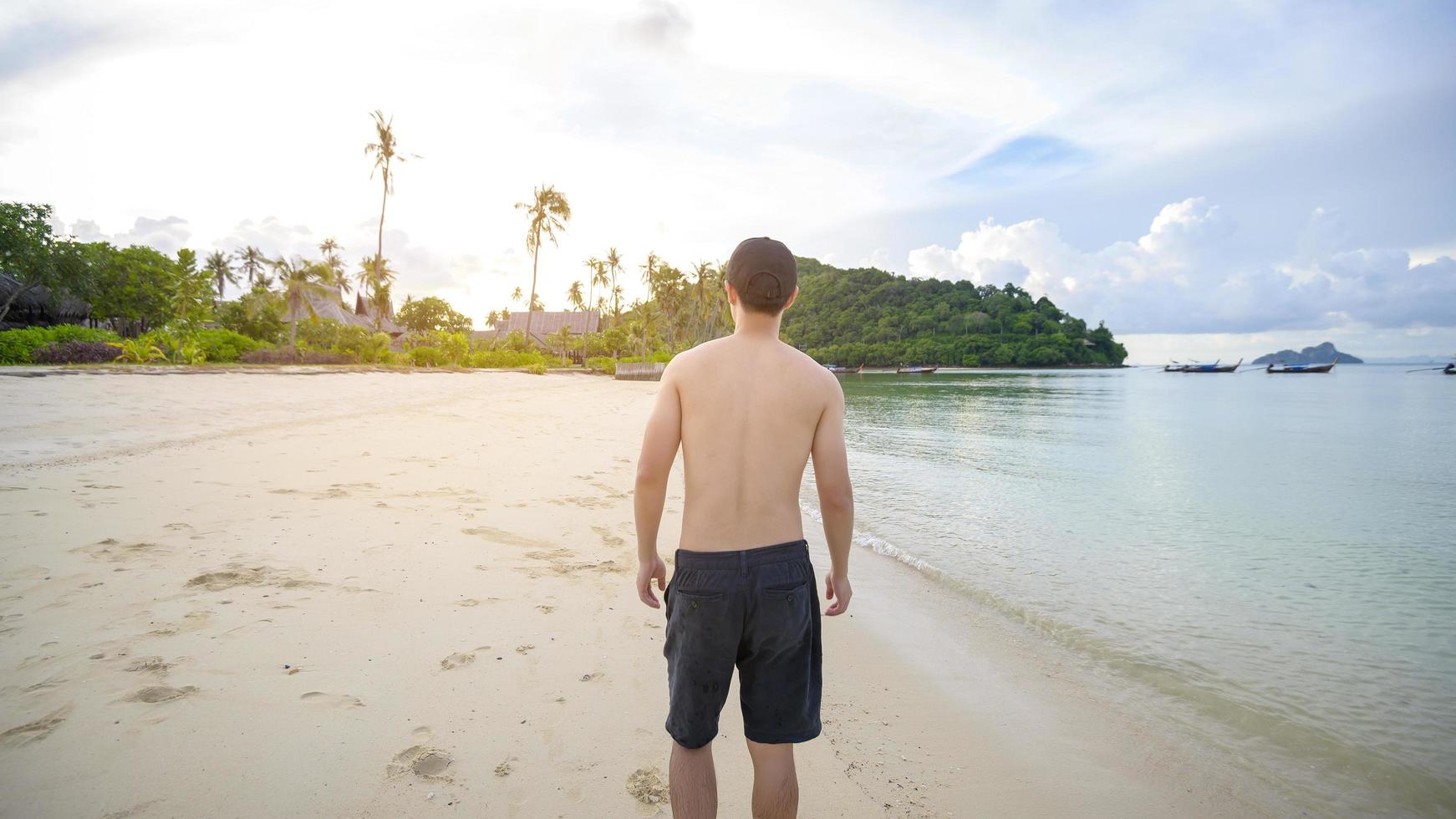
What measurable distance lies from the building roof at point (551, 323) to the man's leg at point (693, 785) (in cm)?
6994

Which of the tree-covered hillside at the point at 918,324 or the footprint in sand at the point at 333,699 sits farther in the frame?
the tree-covered hillside at the point at 918,324

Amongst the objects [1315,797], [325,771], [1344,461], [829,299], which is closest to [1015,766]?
[1315,797]

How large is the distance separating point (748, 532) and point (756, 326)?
0.66 metres

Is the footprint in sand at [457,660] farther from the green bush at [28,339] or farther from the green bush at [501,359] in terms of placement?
the green bush at [501,359]

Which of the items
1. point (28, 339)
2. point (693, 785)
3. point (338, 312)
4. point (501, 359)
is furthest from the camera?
point (338, 312)

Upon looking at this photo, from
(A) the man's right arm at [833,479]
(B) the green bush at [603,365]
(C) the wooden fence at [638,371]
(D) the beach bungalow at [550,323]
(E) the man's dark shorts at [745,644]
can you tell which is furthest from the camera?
(D) the beach bungalow at [550,323]

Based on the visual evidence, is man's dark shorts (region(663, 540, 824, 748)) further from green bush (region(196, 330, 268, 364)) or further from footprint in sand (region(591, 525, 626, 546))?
green bush (region(196, 330, 268, 364))

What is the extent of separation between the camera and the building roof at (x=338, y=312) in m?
35.3

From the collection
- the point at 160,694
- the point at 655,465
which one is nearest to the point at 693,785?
the point at 655,465

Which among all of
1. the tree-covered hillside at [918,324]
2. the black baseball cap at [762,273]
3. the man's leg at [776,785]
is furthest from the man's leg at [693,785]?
the tree-covered hillside at [918,324]

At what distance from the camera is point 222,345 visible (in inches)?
927

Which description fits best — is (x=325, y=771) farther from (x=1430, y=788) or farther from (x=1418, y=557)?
Answer: (x=1418, y=557)

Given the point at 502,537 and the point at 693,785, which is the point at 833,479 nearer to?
the point at 693,785

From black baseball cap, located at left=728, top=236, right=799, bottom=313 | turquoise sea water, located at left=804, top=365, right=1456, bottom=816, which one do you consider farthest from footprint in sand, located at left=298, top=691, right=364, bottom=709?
turquoise sea water, located at left=804, top=365, right=1456, bottom=816
